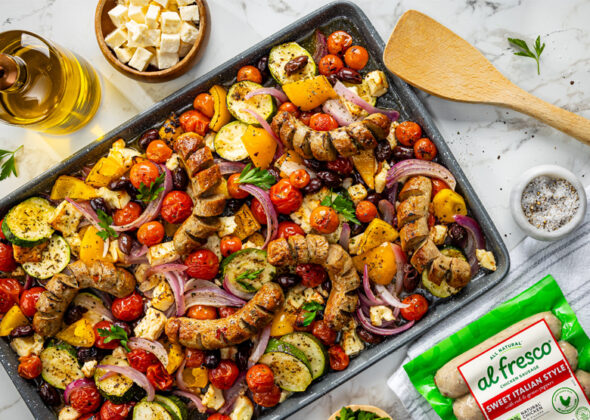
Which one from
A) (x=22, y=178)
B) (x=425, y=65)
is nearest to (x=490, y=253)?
(x=425, y=65)

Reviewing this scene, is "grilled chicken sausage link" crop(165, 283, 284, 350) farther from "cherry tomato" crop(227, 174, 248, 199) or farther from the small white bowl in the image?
the small white bowl

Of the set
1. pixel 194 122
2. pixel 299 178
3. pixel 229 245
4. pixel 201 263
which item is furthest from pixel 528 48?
pixel 201 263

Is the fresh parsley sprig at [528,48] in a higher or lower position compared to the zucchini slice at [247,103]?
lower

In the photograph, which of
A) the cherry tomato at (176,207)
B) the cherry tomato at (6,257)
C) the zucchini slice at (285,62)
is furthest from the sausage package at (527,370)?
the cherry tomato at (6,257)

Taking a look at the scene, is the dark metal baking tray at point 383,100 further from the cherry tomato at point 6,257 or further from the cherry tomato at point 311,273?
the cherry tomato at point 311,273

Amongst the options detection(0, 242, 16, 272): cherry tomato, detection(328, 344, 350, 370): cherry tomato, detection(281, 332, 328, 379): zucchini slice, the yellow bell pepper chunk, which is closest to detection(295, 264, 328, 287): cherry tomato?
detection(281, 332, 328, 379): zucchini slice

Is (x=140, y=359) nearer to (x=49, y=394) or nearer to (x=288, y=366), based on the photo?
(x=49, y=394)
